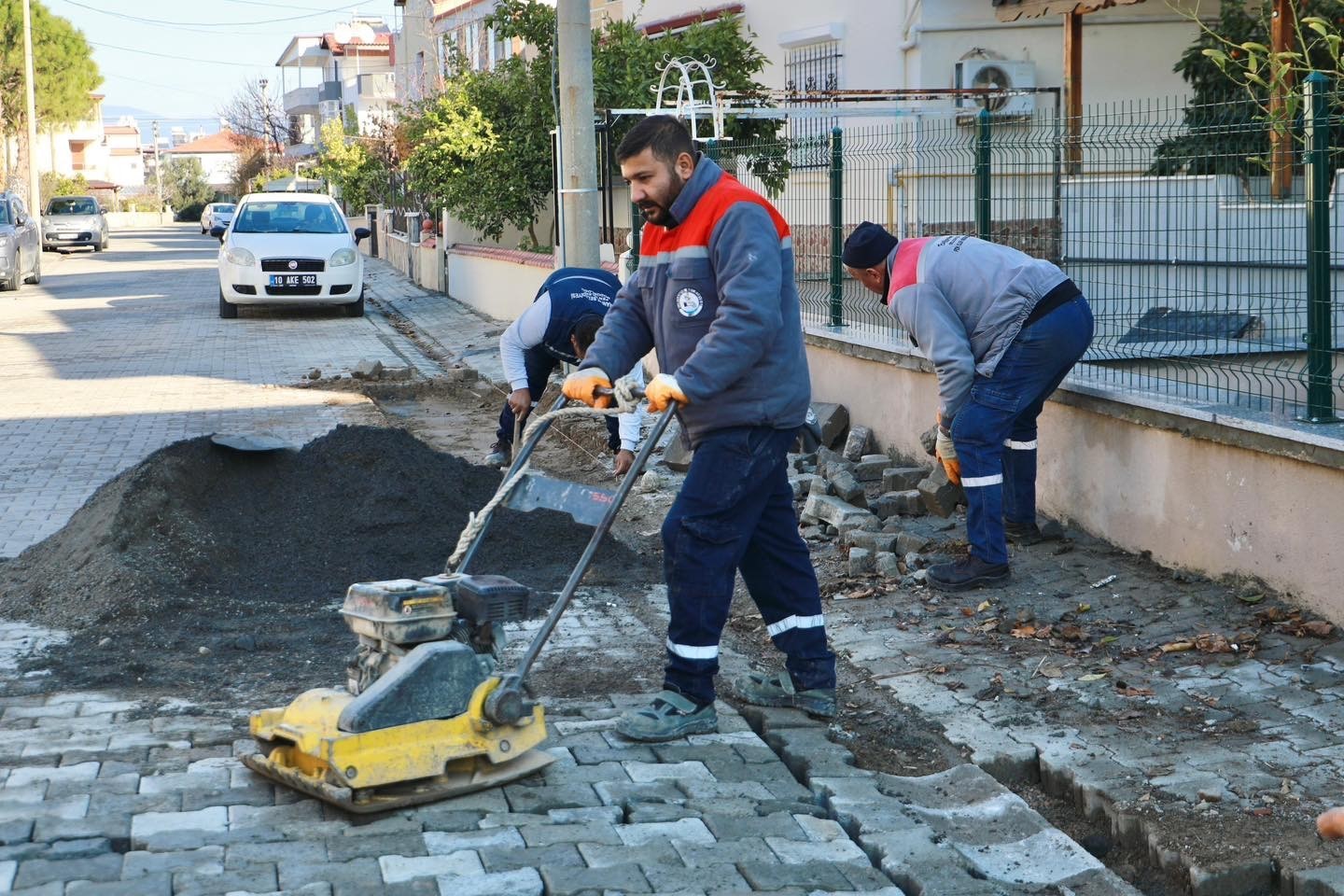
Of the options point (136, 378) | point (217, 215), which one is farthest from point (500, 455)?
point (217, 215)

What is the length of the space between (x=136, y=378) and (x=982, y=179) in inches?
399

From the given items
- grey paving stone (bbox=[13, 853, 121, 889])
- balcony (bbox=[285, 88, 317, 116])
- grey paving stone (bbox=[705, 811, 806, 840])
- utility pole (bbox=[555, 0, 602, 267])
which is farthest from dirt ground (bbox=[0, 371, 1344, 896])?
balcony (bbox=[285, 88, 317, 116])

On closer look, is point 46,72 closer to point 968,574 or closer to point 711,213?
point 968,574

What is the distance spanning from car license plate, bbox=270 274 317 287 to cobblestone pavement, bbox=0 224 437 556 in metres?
0.60

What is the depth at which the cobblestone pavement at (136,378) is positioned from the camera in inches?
401

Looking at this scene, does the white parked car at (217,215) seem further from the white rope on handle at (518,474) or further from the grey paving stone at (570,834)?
the grey paving stone at (570,834)

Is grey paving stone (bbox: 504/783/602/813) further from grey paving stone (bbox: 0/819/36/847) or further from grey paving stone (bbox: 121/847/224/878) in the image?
grey paving stone (bbox: 0/819/36/847)

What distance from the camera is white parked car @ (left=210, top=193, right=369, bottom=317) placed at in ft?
67.1

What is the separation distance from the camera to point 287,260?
66.9 feet

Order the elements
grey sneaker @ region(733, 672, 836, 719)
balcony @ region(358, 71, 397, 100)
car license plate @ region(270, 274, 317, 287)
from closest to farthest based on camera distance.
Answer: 1. grey sneaker @ region(733, 672, 836, 719)
2. car license plate @ region(270, 274, 317, 287)
3. balcony @ region(358, 71, 397, 100)

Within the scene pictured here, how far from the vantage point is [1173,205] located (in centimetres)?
711

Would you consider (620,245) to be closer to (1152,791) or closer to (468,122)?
(468,122)

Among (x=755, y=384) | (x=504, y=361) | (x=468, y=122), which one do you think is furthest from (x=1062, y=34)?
(x=755, y=384)

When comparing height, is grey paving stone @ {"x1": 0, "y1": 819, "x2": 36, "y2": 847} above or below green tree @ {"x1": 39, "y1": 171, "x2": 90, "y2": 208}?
below
